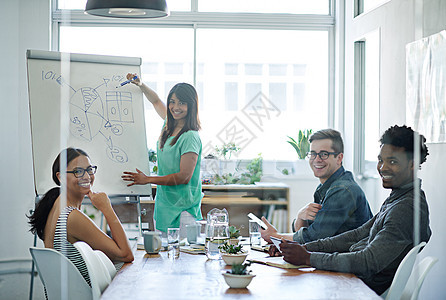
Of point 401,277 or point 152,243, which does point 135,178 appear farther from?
point 401,277

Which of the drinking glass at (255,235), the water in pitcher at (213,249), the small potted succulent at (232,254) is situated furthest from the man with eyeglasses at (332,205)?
the small potted succulent at (232,254)

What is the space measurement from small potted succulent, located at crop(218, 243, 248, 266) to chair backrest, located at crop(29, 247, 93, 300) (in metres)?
0.53

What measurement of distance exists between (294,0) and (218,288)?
2825mm

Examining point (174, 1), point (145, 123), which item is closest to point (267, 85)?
point (174, 1)

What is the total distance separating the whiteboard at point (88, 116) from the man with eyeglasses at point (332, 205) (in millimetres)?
982

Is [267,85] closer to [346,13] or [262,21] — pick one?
[262,21]

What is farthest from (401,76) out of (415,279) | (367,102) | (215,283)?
(215,283)

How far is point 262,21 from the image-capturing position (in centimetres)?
406

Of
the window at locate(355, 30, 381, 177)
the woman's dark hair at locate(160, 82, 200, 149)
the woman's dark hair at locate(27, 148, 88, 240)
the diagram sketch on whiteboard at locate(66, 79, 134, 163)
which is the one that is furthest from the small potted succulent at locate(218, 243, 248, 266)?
the window at locate(355, 30, 381, 177)

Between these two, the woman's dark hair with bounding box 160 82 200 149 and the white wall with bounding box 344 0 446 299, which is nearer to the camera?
the white wall with bounding box 344 0 446 299

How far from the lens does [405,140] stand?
255 cm

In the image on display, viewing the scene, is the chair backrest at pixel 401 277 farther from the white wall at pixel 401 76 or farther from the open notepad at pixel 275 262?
the white wall at pixel 401 76

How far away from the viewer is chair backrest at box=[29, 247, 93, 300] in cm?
203

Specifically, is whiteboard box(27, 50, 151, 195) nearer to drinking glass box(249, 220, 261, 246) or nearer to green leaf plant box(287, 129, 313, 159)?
drinking glass box(249, 220, 261, 246)
